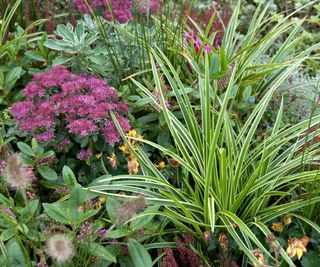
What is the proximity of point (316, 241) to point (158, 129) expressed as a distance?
0.78m

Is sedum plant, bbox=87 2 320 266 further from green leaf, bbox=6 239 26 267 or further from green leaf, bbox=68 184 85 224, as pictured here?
green leaf, bbox=6 239 26 267

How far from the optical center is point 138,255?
5.29ft

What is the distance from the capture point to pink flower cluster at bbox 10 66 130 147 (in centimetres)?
190


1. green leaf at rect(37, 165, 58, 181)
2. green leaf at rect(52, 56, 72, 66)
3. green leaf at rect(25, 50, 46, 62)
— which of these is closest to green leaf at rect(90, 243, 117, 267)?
green leaf at rect(37, 165, 58, 181)

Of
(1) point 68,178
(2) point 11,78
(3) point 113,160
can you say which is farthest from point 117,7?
(1) point 68,178

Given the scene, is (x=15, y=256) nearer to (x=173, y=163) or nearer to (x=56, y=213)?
(x=56, y=213)

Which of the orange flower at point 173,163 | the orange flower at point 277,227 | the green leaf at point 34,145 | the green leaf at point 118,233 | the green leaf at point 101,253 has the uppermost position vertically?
the green leaf at point 34,145

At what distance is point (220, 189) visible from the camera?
184cm

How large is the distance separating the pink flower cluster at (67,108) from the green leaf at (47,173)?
105 mm

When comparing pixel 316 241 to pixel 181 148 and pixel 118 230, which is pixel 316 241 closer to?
pixel 181 148

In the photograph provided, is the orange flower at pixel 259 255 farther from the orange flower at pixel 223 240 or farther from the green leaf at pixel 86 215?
the green leaf at pixel 86 215

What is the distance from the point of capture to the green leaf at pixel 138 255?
1.59 metres

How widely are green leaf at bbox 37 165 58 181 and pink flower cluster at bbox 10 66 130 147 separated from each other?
0.10m

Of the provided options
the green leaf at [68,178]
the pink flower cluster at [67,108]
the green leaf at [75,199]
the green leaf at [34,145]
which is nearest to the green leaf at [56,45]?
the pink flower cluster at [67,108]
